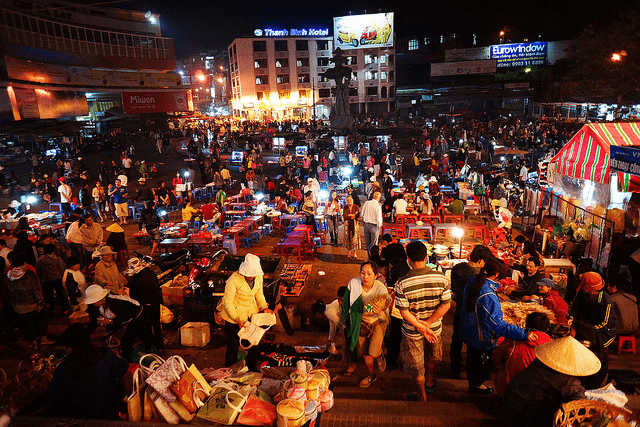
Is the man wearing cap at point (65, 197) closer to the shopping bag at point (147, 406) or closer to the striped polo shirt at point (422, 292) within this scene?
the shopping bag at point (147, 406)

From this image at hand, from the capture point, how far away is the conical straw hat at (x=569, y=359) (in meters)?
3.02

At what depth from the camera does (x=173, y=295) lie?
26.6 ft

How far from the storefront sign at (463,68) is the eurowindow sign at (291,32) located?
18.7 m

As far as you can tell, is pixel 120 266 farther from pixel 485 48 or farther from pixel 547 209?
pixel 485 48

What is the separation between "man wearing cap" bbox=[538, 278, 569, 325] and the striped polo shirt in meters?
2.50

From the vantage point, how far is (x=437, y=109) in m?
52.9

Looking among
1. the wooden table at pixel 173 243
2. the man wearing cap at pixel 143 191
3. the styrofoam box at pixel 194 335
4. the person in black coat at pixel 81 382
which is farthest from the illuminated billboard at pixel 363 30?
the person in black coat at pixel 81 382

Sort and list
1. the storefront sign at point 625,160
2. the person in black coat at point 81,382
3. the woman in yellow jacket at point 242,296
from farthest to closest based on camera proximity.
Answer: the storefront sign at point 625,160, the woman in yellow jacket at point 242,296, the person in black coat at point 81,382

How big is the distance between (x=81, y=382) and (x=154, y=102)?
132ft

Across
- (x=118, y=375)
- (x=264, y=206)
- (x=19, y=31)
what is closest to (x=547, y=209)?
(x=264, y=206)

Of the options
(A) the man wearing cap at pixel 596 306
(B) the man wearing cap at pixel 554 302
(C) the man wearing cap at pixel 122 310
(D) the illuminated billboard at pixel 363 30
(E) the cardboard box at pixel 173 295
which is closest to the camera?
(A) the man wearing cap at pixel 596 306

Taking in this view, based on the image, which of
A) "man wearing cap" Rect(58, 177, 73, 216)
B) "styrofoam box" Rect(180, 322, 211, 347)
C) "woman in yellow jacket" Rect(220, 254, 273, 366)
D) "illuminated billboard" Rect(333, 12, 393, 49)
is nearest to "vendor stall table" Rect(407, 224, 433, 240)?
"styrofoam box" Rect(180, 322, 211, 347)

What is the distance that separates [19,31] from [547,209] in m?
39.2

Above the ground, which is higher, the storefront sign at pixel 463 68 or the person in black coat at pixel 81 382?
the storefront sign at pixel 463 68
